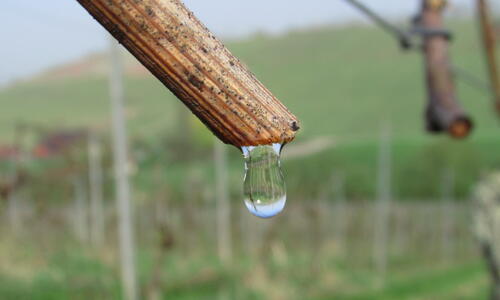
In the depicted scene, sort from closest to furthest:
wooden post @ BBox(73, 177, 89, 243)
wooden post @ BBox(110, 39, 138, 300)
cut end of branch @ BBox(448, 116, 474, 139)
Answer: cut end of branch @ BBox(448, 116, 474, 139) → wooden post @ BBox(110, 39, 138, 300) → wooden post @ BBox(73, 177, 89, 243)

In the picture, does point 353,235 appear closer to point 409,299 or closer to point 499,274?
point 409,299

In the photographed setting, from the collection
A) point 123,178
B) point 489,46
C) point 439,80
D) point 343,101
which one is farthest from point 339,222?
point 343,101

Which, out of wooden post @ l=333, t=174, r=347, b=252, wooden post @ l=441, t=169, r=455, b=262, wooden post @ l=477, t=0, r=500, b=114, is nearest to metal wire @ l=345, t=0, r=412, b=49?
wooden post @ l=477, t=0, r=500, b=114

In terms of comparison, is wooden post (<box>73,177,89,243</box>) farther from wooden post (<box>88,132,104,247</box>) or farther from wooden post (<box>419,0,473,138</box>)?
wooden post (<box>419,0,473,138</box>)

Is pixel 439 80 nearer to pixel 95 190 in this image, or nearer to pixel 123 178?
pixel 123 178

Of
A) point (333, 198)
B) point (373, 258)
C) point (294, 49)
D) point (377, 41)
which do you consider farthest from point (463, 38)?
point (373, 258)

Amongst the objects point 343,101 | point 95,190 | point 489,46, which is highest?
point 343,101
